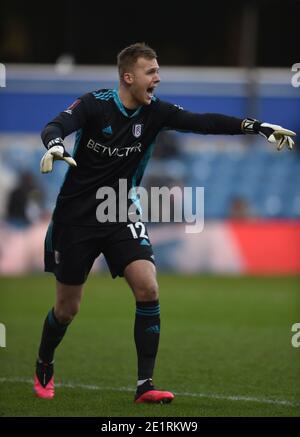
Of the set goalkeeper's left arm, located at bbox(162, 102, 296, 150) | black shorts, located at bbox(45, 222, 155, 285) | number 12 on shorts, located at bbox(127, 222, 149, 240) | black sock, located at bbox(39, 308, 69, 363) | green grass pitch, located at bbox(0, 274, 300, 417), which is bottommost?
green grass pitch, located at bbox(0, 274, 300, 417)

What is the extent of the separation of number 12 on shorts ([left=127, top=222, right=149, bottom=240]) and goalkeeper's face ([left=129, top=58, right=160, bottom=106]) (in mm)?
908

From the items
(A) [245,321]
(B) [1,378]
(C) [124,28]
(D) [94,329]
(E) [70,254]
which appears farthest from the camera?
(C) [124,28]

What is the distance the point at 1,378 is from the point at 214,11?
20.1 meters

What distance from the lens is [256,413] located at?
253 inches

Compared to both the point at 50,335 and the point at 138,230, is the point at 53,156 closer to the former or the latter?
the point at 138,230

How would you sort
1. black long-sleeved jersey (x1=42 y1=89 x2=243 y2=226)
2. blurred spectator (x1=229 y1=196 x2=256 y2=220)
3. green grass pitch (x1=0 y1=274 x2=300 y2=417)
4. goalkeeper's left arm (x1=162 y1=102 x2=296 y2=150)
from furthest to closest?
blurred spectator (x1=229 y1=196 x2=256 y2=220), goalkeeper's left arm (x1=162 y1=102 x2=296 y2=150), black long-sleeved jersey (x1=42 y1=89 x2=243 y2=226), green grass pitch (x1=0 y1=274 x2=300 y2=417)

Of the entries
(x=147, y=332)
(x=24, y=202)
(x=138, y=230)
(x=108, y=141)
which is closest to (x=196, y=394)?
(x=147, y=332)

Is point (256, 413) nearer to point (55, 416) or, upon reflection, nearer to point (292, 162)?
point (55, 416)

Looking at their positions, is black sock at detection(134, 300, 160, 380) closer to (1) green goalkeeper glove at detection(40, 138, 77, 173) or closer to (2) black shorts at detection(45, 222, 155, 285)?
(2) black shorts at detection(45, 222, 155, 285)

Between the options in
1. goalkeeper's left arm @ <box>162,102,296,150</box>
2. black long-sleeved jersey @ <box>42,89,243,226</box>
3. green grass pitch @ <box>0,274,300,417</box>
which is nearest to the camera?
green grass pitch @ <box>0,274,300,417</box>

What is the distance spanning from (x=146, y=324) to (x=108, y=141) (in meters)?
1.36

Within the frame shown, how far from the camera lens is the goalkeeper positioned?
22.7ft

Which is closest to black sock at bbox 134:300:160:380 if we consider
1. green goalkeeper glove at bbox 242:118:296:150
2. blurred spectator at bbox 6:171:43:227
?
green goalkeeper glove at bbox 242:118:296:150
